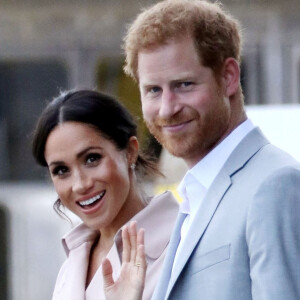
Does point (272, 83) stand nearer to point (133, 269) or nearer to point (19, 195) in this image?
point (19, 195)

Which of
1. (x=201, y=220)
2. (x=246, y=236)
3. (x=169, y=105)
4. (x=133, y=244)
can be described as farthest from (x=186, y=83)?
(x=133, y=244)

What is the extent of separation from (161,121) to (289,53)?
10.4 m

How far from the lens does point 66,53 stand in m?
13.1

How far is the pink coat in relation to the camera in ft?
11.8

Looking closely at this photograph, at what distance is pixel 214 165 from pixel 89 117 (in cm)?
97

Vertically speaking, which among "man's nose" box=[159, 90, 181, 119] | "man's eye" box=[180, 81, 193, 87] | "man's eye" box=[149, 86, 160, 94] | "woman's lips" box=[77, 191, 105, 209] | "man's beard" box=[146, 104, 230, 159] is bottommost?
"woman's lips" box=[77, 191, 105, 209]

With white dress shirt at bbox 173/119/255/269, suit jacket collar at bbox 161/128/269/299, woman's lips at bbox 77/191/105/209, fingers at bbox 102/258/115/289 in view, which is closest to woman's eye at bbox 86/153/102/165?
woman's lips at bbox 77/191/105/209

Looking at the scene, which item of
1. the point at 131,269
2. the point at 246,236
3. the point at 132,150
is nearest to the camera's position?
the point at 246,236

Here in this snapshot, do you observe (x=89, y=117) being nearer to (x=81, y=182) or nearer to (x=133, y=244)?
(x=81, y=182)

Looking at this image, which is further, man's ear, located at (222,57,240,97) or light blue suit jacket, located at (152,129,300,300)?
man's ear, located at (222,57,240,97)

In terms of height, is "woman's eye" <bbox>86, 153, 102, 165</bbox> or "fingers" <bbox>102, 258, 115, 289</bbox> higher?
"woman's eye" <bbox>86, 153, 102, 165</bbox>

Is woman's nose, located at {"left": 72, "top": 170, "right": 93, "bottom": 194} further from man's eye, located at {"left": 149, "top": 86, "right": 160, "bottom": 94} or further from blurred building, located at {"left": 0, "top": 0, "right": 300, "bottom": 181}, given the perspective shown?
blurred building, located at {"left": 0, "top": 0, "right": 300, "bottom": 181}

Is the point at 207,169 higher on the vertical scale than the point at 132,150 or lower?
higher

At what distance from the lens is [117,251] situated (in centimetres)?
372
